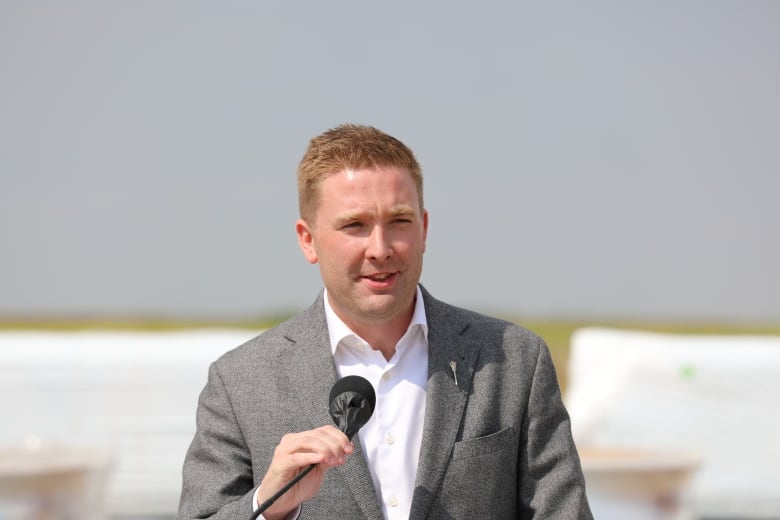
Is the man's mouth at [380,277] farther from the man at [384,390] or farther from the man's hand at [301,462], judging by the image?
the man's hand at [301,462]

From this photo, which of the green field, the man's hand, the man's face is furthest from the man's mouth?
the green field

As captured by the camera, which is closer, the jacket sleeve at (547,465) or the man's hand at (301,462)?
the man's hand at (301,462)

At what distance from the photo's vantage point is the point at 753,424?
679 cm

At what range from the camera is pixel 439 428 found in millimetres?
2588

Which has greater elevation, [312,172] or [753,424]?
[312,172]

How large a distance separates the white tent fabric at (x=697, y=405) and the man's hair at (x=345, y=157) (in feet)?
13.2

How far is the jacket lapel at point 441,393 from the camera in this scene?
2543 mm

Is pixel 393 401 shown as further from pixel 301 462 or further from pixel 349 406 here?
pixel 301 462

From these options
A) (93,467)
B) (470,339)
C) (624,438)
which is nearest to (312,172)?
(470,339)

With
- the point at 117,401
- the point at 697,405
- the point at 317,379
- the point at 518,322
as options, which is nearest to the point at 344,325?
the point at 317,379

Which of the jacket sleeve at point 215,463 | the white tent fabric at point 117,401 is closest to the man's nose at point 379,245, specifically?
the jacket sleeve at point 215,463

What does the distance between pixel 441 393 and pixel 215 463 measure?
22.1 inches

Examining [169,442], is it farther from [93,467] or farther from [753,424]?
[753,424]

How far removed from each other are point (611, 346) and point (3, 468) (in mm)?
3476
